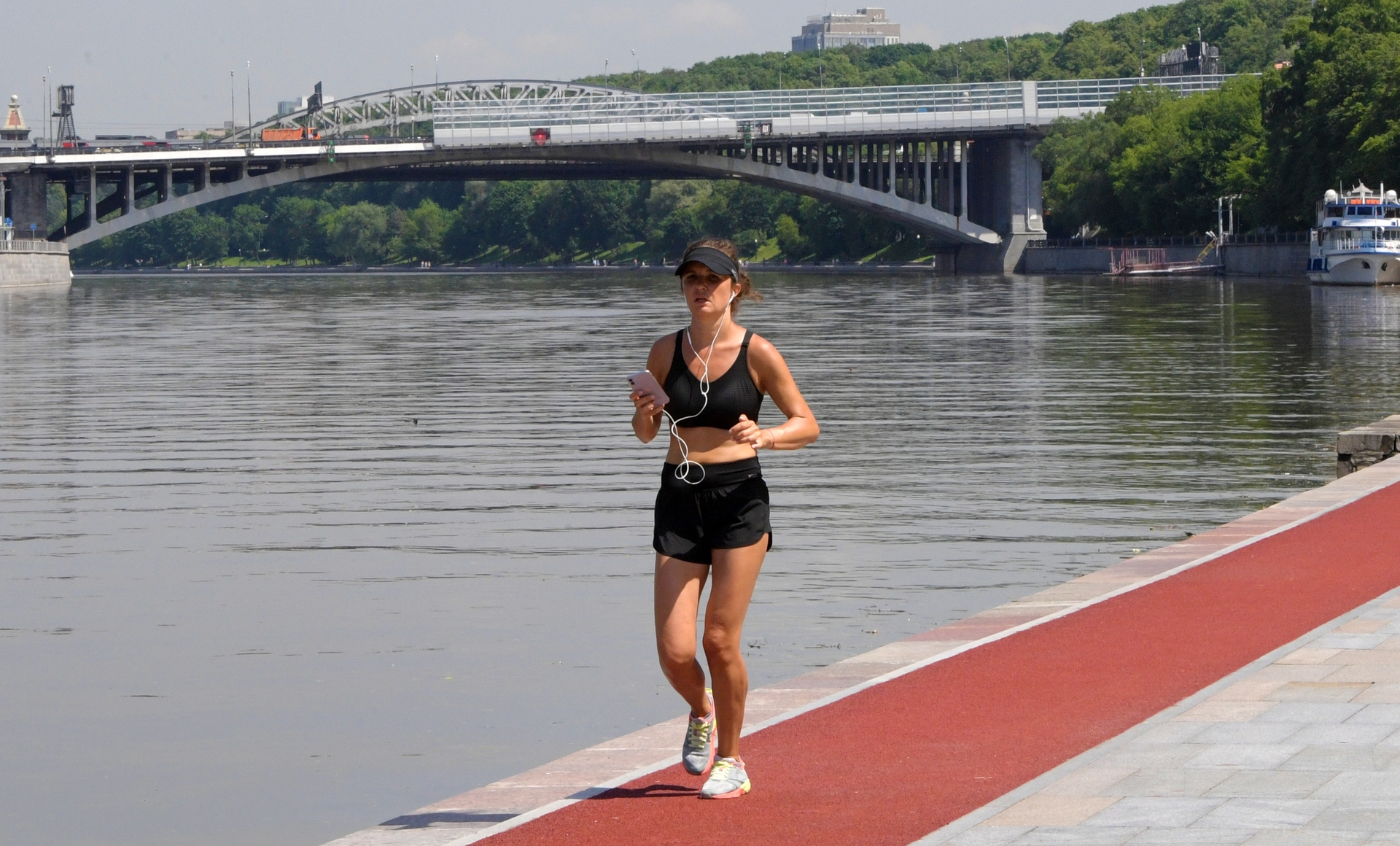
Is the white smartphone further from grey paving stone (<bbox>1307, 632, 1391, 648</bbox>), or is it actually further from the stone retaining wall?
the stone retaining wall

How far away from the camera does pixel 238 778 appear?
893cm

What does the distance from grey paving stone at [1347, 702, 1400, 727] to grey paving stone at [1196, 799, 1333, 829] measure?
4.05 feet

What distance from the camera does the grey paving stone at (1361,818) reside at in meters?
6.33

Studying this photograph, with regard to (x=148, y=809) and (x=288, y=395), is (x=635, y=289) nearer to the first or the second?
(x=288, y=395)

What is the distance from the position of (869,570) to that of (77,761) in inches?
247

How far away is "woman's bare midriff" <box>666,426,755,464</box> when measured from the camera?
7.54m

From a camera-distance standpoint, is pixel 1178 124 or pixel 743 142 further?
pixel 743 142

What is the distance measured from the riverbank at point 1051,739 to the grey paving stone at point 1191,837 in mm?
16

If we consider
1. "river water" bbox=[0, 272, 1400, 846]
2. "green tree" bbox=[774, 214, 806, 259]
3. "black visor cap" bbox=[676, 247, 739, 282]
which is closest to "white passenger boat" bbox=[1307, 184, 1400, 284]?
"river water" bbox=[0, 272, 1400, 846]

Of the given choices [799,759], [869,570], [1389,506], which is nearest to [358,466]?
[869,570]

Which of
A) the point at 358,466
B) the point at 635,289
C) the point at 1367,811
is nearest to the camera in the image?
the point at 1367,811

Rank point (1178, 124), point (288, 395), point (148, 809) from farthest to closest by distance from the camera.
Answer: point (1178, 124) → point (288, 395) → point (148, 809)

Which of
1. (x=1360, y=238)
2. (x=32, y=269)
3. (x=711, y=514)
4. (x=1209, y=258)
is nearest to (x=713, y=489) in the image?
(x=711, y=514)

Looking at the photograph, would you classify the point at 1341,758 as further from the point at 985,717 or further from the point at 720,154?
the point at 720,154
